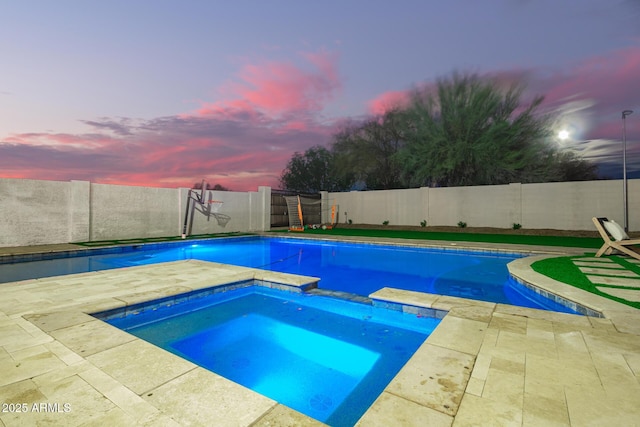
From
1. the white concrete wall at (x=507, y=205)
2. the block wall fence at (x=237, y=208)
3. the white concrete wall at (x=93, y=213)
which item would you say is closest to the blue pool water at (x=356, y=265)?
the white concrete wall at (x=93, y=213)

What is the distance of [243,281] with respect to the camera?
4.62m

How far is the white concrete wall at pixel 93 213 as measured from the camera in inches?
331

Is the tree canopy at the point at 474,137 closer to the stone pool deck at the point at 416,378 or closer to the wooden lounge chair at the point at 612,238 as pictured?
the wooden lounge chair at the point at 612,238

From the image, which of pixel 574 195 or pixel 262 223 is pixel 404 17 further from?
pixel 262 223

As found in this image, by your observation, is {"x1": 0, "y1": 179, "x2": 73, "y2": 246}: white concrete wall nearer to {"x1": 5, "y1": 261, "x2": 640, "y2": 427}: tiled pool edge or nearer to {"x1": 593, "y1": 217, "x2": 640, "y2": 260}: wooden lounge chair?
{"x1": 5, "y1": 261, "x2": 640, "y2": 427}: tiled pool edge

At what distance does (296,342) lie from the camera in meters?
3.14

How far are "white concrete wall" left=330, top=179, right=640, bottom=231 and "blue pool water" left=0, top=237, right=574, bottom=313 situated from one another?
18.2 ft

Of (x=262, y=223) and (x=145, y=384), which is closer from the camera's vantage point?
(x=145, y=384)

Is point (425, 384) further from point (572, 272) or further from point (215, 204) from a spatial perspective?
point (215, 204)

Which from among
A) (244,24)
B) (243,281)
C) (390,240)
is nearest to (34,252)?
(243,281)

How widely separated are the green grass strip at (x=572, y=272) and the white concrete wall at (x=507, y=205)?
6.29 metres

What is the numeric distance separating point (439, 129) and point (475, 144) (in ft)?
5.71

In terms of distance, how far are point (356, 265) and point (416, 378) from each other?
17.4 ft

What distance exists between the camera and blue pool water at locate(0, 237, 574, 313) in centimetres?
498
